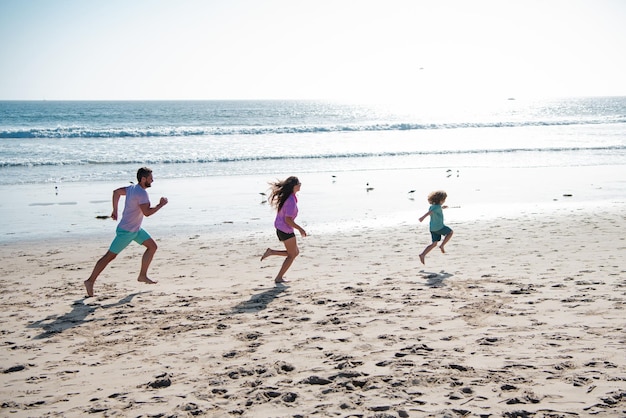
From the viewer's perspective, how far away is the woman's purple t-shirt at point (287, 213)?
284 inches

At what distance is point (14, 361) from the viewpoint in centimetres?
468

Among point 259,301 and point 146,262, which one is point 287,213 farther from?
point 146,262

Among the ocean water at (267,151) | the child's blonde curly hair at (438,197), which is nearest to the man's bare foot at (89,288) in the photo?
the child's blonde curly hair at (438,197)

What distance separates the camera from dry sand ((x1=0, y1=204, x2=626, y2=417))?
3.77m

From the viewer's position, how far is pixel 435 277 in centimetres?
713

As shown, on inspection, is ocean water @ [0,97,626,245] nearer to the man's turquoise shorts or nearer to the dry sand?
the dry sand

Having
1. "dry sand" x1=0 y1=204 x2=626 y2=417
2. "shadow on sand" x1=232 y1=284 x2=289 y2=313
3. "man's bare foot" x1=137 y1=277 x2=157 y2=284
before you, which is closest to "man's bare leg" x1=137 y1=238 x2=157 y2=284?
"man's bare foot" x1=137 y1=277 x2=157 y2=284

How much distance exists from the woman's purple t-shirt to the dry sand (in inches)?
28.3

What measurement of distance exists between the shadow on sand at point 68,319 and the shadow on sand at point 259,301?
1360 millimetres

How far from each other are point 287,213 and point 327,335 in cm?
246

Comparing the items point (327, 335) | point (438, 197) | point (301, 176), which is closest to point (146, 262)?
point (327, 335)

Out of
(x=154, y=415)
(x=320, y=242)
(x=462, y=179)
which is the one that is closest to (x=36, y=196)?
(x=320, y=242)

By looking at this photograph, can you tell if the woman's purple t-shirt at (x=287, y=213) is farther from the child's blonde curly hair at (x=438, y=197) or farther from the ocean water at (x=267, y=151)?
the ocean water at (x=267, y=151)

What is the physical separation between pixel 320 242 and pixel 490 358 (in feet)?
18.4
